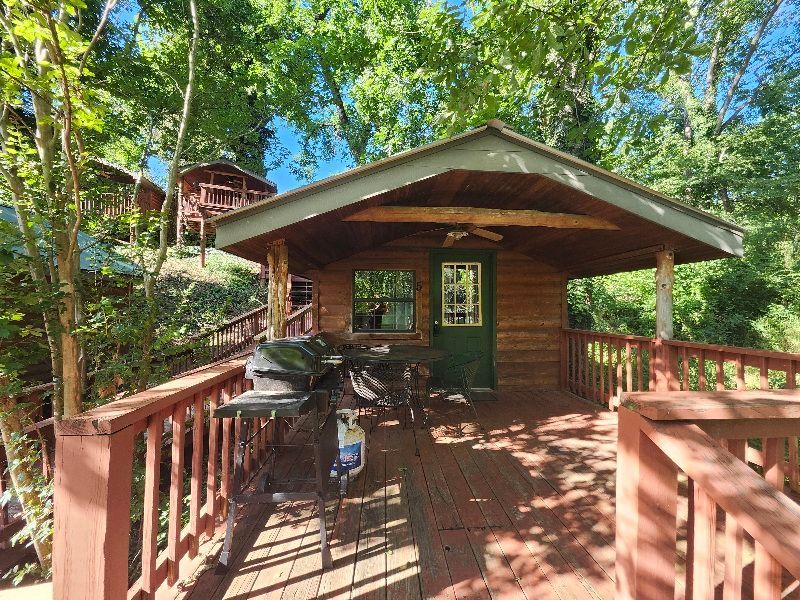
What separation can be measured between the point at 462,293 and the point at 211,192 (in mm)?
13826

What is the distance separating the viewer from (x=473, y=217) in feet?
12.2

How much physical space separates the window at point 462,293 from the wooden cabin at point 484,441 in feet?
0.08

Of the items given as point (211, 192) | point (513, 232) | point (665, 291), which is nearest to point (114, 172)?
point (513, 232)

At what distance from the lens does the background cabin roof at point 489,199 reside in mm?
3012

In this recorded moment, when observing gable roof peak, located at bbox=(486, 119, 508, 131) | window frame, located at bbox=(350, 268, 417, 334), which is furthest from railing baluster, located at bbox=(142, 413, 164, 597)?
window frame, located at bbox=(350, 268, 417, 334)

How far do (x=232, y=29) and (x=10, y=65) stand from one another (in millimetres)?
7438

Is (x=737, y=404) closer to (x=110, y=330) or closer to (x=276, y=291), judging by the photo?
(x=276, y=291)

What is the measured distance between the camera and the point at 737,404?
110 cm

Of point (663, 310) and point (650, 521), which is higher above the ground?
point (663, 310)

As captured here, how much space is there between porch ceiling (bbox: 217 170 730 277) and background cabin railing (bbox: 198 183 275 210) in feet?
38.9

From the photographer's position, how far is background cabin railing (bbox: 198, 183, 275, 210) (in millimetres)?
14836

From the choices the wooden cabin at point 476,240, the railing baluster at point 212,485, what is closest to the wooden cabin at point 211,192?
the wooden cabin at point 476,240

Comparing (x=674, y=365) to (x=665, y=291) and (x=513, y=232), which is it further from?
(x=513, y=232)

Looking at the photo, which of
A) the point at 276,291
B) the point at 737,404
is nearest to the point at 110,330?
the point at 276,291
